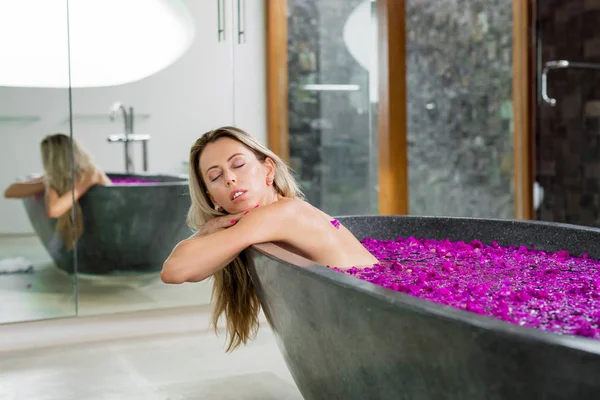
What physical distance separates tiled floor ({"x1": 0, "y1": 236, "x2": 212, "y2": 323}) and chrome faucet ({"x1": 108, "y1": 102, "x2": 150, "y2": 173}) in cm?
50

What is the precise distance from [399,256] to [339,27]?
5.63 ft

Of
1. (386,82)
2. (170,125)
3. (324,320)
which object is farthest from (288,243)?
(386,82)

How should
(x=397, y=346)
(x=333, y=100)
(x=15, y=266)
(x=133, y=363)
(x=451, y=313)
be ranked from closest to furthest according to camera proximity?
(x=451, y=313) < (x=397, y=346) < (x=133, y=363) < (x=15, y=266) < (x=333, y=100)

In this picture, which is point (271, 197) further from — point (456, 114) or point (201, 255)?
point (456, 114)

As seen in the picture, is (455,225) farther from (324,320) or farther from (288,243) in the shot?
(324,320)

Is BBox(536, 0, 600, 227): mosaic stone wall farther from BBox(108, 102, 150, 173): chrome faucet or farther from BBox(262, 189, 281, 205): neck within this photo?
BBox(262, 189, 281, 205): neck

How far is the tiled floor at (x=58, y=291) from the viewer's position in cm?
301

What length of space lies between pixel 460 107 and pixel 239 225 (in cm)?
268

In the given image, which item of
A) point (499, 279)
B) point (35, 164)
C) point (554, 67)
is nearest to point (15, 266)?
point (35, 164)

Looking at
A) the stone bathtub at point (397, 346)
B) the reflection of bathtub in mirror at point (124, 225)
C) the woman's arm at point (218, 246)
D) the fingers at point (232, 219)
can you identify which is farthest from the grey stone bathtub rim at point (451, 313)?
the reflection of bathtub in mirror at point (124, 225)

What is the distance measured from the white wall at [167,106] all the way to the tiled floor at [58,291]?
0.11 meters

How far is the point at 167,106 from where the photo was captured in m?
3.27

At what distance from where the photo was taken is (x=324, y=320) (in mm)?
1396

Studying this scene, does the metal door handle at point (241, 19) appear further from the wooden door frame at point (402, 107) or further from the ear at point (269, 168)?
the ear at point (269, 168)
